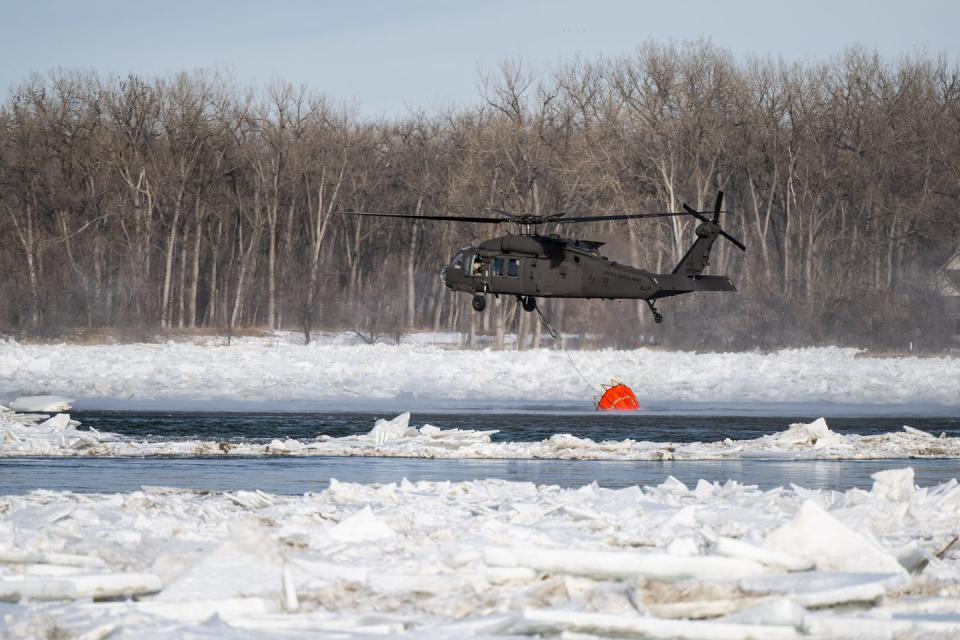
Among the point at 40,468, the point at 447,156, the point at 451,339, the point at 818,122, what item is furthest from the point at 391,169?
the point at 40,468

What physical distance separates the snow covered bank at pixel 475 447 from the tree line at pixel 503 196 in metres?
32.8

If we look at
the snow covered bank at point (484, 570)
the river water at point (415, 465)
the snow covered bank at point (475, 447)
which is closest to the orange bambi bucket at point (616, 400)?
the river water at point (415, 465)

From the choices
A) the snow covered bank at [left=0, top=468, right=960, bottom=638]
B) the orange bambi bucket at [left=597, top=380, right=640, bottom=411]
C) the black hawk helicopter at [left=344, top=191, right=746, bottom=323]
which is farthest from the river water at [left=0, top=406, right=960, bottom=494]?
the snow covered bank at [left=0, top=468, right=960, bottom=638]

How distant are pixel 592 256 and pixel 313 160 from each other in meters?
47.7

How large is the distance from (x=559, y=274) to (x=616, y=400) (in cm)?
403

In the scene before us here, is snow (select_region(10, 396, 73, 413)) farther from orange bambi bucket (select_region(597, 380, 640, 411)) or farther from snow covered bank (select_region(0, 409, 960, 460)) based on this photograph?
orange bambi bucket (select_region(597, 380, 640, 411))

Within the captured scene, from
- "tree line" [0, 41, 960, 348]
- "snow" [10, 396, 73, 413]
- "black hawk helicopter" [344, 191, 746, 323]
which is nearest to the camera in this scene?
"snow" [10, 396, 73, 413]

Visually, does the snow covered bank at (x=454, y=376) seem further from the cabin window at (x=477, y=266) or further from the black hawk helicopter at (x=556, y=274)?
the cabin window at (x=477, y=266)

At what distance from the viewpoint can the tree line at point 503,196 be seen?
202 ft

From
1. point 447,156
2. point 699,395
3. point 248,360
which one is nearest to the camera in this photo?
point 699,395

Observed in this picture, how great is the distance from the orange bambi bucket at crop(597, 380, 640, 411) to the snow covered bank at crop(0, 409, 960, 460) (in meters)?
9.72

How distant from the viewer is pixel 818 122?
70.1 m

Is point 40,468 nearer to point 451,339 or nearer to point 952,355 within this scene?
point 952,355

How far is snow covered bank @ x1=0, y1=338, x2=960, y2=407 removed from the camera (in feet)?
124
